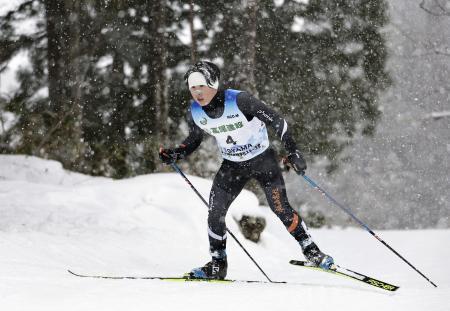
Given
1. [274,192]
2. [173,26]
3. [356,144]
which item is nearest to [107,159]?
[173,26]

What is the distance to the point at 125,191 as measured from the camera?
850 cm

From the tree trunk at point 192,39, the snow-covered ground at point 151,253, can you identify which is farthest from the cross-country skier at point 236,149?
the tree trunk at point 192,39

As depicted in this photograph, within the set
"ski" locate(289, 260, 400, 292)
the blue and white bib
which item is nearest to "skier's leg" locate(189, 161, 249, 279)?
the blue and white bib

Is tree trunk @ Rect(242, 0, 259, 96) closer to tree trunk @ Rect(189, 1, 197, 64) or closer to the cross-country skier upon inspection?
tree trunk @ Rect(189, 1, 197, 64)

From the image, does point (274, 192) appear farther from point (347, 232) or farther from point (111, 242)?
point (347, 232)

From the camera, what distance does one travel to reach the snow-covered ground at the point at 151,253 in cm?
380

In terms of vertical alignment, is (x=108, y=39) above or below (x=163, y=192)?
above

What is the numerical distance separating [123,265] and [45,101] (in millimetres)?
7196

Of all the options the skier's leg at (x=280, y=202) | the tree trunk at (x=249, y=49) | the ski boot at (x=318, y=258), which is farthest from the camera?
the tree trunk at (x=249, y=49)

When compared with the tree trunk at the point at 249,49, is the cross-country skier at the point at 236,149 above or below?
below

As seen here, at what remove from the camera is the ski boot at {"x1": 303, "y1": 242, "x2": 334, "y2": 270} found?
5.04 m

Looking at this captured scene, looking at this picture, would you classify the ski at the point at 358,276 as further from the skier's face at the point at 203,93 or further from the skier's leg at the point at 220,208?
the skier's face at the point at 203,93

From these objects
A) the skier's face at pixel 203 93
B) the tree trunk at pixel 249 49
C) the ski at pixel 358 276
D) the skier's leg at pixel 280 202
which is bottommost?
the ski at pixel 358 276

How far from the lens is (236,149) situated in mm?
5117
